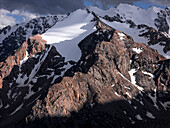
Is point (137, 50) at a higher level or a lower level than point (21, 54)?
higher

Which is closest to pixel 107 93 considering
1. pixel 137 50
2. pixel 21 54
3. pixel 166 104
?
pixel 166 104

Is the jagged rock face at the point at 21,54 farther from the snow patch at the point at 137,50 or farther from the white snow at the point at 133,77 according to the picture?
the white snow at the point at 133,77

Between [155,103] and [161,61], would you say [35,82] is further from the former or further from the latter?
[161,61]

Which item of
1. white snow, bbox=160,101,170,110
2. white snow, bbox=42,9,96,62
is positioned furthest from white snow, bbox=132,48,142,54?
white snow, bbox=42,9,96,62

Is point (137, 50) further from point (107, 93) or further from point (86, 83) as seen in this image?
point (86, 83)

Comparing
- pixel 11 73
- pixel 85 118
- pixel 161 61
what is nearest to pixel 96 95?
pixel 85 118

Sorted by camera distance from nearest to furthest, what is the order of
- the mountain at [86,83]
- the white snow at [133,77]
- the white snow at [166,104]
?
the mountain at [86,83] → the white snow at [166,104] → the white snow at [133,77]

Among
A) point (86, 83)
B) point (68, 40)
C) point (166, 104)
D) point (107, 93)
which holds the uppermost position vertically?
point (68, 40)

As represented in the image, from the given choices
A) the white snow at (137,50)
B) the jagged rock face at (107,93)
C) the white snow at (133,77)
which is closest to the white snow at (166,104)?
the jagged rock face at (107,93)
